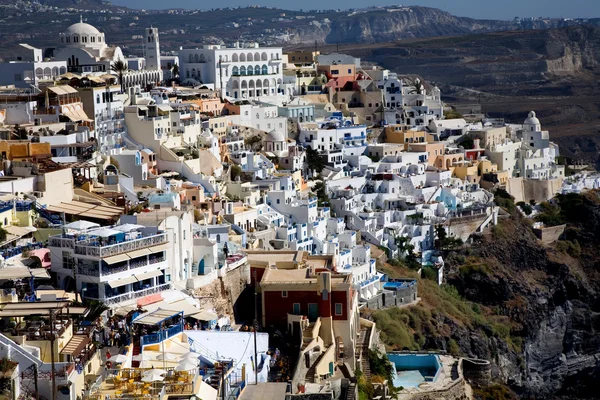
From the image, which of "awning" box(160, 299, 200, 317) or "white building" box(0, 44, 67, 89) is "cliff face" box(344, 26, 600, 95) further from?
"awning" box(160, 299, 200, 317)

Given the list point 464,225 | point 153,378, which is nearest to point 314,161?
point 464,225

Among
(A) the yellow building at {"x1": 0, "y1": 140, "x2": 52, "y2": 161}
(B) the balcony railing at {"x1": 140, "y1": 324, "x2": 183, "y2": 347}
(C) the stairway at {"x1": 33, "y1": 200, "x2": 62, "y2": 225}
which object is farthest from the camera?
(A) the yellow building at {"x1": 0, "y1": 140, "x2": 52, "y2": 161}

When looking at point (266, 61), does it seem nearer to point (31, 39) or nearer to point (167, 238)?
point (167, 238)

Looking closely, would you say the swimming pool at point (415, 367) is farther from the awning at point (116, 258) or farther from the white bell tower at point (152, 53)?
the white bell tower at point (152, 53)

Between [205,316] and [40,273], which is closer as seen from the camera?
[40,273]

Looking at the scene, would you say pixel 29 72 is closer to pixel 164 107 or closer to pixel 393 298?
pixel 164 107

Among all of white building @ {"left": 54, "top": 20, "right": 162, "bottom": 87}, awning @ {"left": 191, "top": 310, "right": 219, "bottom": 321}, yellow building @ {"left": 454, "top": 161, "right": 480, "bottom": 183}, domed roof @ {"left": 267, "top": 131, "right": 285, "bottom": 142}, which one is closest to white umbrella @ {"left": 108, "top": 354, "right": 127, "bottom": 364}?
awning @ {"left": 191, "top": 310, "right": 219, "bottom": 321}
